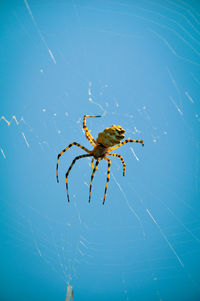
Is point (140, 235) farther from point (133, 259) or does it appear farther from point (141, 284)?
point (141, 284)

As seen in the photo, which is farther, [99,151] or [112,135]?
[99,151]

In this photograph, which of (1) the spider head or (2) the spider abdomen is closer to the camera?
(1) the spider head

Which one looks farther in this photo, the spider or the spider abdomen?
the spider abdomen

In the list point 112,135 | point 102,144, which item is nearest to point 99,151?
point 102,144

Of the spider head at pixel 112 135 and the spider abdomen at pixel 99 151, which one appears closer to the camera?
the spider head at pixel 112 135

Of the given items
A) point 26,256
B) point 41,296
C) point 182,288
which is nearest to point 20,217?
point 26,256

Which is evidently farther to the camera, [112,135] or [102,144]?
[102,144]

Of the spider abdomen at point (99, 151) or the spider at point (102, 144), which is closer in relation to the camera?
the spider at point (102, 144)

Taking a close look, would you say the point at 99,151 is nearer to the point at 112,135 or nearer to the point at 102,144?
the point at 102,144
